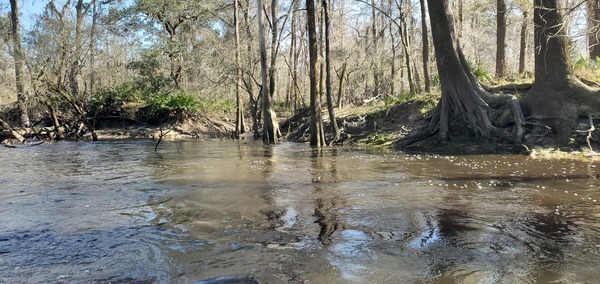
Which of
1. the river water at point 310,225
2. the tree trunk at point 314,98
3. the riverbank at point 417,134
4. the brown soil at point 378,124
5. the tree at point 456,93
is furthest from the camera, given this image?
the brown soil at point 378,124

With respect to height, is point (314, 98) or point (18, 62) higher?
point (18, 62)

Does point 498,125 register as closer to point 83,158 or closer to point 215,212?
point 215,212

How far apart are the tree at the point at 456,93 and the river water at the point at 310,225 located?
2912 mm

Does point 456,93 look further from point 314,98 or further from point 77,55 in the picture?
point 77,55

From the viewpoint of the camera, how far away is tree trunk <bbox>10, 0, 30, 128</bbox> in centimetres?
1989

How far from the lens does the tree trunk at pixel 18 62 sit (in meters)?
19.9

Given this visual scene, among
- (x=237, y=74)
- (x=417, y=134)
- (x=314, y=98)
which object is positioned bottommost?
(x=417, y=134)

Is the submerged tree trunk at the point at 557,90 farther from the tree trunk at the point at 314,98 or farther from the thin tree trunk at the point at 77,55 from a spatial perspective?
the thin tree trunk at the point at 77,55

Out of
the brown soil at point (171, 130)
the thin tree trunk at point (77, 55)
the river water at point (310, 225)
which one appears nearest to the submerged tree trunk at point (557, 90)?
the river water at point (310, 225)

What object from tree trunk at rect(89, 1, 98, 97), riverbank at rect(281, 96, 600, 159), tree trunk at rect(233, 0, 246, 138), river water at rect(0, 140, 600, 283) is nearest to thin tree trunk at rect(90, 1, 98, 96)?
tree trunk at rect(89, 1, 98, 97)

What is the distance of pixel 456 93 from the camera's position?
522 inches

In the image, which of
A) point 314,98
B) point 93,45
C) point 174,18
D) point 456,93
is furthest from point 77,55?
point 456,93

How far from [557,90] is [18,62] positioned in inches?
839

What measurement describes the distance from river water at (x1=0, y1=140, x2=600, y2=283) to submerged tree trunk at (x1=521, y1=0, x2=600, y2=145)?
2273 mm
